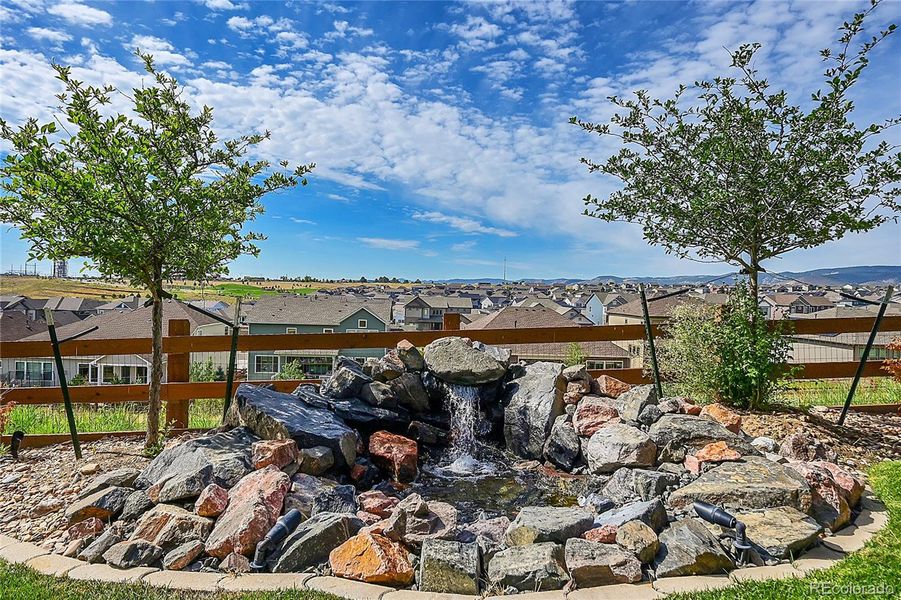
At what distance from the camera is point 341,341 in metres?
5.53

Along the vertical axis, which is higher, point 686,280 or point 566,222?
point 566,222

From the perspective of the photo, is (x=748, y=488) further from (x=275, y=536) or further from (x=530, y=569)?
(x=275, y=536)

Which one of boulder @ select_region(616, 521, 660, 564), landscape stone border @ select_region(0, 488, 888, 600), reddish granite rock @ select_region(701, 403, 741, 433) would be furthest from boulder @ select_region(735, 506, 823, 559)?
reddish granite rock @ select_region(701, 403, 741, 433)

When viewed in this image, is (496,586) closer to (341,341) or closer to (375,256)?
(341,341)

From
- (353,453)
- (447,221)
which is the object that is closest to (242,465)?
(353,453)

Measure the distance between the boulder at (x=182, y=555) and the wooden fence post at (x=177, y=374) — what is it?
2909mm

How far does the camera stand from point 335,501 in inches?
136

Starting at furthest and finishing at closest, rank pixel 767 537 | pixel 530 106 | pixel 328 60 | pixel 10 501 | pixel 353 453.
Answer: pixel 530 106 < pixel 328 60 < pixel 353 453 < pixel 10 501 < pixel 767 537

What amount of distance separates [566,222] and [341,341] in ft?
19.4

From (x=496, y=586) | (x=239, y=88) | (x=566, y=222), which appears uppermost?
(x=239, y=88)

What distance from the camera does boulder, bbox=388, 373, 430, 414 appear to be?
5.30 meters

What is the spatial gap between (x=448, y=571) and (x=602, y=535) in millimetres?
909

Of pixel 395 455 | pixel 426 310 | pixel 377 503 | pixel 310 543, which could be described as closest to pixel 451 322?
pixel 395 455

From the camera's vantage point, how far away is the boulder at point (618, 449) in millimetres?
3998
